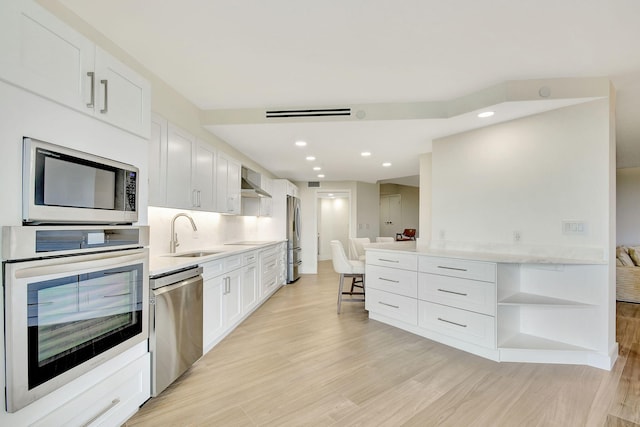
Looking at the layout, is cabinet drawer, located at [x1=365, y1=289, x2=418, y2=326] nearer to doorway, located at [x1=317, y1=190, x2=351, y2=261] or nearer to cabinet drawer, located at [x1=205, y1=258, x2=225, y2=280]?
cabinet drawer, located at [x1=205, y1=258, x2=225, y2=280]

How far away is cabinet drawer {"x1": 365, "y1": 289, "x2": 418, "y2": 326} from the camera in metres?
3.18

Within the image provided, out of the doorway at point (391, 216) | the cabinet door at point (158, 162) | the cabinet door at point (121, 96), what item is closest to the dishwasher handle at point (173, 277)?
the cabinet door at point (158, 162)

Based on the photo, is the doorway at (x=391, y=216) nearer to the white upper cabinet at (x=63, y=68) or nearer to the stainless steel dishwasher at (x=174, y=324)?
the stainless steel dishwasher at (x=174, y=324)

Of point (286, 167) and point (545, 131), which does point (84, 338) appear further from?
point (286, 167)

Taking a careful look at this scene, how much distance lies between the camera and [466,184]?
11.1 feet

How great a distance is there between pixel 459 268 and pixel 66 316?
2.86 m

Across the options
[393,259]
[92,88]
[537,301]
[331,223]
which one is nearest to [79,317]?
[92,88]

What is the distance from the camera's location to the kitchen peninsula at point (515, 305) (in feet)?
8.17

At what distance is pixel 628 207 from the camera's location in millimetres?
5789

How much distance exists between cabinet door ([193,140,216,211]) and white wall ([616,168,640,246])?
7593 mm

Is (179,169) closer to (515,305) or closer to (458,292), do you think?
(458,292)

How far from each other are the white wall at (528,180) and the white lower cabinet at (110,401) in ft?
10.6

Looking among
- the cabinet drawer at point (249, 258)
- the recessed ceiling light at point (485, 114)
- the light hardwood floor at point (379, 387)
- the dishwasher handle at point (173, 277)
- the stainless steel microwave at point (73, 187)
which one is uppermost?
the recessed ceiling light at point (485, 114)

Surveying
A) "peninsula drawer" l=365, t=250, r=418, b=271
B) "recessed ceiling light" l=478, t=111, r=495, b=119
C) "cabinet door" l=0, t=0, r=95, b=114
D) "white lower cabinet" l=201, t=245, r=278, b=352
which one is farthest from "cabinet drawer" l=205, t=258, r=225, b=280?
"recessed ceiling light" l=478, t=111, r=495, b=119
